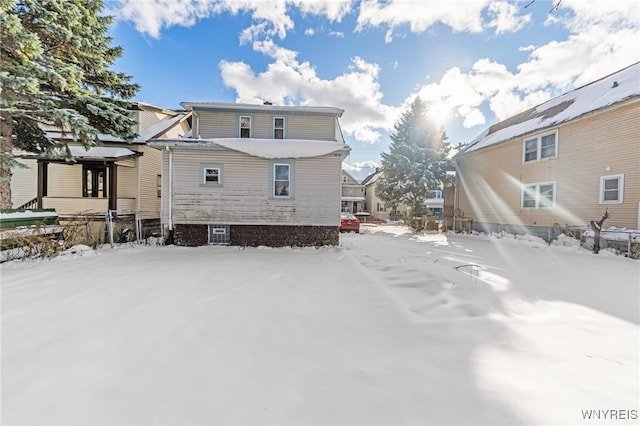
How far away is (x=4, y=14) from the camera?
661cm

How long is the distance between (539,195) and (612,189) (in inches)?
114

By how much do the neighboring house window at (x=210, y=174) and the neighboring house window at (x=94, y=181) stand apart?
8.17 metres

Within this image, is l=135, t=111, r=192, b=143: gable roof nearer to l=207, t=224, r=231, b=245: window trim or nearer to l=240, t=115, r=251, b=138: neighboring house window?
l=240, t=115, r=251, b=138: neighboring house window

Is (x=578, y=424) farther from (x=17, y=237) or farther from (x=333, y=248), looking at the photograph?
(x=17, y=237)

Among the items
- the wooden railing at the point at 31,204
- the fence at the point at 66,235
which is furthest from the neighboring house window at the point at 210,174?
the wooden railing at the point at 31,204

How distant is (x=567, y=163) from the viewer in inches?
479

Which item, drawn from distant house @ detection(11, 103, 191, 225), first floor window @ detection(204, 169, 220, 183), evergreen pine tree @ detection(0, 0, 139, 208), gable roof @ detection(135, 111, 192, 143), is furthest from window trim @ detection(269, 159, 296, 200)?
gable roof @ detection(135, 111, 192, 143)

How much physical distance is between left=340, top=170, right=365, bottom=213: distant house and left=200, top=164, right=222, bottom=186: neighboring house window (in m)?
31.1

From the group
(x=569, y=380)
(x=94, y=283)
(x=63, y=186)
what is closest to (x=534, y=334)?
(x=569, y=380)

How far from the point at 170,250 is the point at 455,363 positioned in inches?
380

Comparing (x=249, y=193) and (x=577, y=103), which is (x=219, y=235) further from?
(x=577, y=103)

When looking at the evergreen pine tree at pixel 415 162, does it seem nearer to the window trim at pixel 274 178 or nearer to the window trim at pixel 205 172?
the window trim at pixel 274 178

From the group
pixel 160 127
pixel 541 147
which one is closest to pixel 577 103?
pixel 541 147

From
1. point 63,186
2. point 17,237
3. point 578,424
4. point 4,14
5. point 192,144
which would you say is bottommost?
point 578,424
